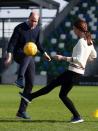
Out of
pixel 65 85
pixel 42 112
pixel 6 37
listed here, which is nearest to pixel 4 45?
pixel 6 37

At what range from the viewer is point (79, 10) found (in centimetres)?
4019

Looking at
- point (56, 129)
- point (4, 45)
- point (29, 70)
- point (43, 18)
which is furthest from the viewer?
point (43, 18)

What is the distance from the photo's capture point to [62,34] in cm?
3844

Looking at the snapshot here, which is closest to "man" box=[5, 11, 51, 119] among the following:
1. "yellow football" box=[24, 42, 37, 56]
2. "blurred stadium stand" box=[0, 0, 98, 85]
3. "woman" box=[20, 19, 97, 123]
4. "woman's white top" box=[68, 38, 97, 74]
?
"yellow football" box=[24, 42, 37, 56]

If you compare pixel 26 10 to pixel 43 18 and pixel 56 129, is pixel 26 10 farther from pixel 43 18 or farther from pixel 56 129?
pixel 56 129

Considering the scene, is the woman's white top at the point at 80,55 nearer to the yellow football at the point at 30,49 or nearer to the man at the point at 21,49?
the yellow football at the point at 30,49

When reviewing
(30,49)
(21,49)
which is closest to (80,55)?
(30,49)

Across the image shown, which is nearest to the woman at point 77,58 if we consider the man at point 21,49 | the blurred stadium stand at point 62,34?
the man at point 21,49

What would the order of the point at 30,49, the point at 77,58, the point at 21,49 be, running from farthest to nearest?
the point at 21,49 → the point at 30,49 → the point at 77,58

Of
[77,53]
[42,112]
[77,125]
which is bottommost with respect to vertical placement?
[42,112]

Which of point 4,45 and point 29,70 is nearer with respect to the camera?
point 29,70

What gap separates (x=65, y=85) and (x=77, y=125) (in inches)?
31.8

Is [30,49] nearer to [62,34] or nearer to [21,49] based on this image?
[21,49]

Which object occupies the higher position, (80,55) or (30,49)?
(80,55)
